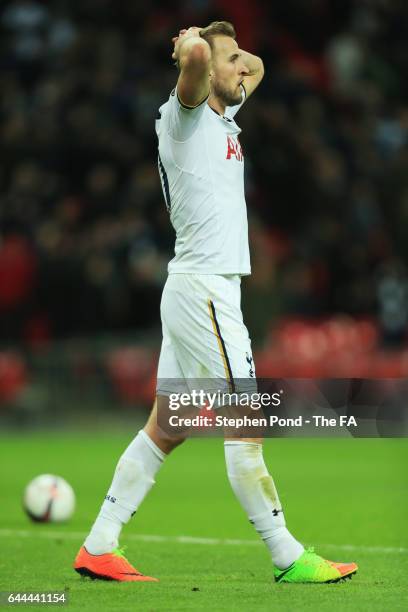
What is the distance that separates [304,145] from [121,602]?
13243 millimetres

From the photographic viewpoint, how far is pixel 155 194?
1733cm

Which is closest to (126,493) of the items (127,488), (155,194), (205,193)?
(127,488)

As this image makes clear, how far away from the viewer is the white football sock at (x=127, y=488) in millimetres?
6492

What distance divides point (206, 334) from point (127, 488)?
83cm

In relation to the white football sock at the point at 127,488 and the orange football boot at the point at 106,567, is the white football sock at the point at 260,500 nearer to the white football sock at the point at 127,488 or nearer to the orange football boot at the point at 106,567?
the white football sock at the point at 127,488

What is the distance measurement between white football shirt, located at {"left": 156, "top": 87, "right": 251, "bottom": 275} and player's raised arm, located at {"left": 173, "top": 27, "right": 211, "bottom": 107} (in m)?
0.30

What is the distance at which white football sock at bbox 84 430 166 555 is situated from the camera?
21.3ft

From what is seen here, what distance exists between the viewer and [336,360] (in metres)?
16.8

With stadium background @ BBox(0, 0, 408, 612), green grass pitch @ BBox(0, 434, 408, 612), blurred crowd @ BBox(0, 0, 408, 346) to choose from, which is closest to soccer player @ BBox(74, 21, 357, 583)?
green grass pitch @ BBox(0, 434, 408, 612)

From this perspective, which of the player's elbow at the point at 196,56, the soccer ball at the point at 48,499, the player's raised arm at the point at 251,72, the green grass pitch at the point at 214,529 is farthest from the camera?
the soccer ball at the point at 48,499

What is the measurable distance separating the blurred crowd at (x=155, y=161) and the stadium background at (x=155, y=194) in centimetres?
2

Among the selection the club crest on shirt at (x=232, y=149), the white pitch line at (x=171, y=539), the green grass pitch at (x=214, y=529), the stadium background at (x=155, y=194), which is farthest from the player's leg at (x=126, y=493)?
the stadium background at (x=155, y=194)

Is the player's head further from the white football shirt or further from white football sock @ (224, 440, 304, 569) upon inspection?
white football sock @ (224, 440, 304, 569)

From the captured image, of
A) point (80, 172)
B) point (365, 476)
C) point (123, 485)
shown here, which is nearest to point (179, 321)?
point (123, 485)
